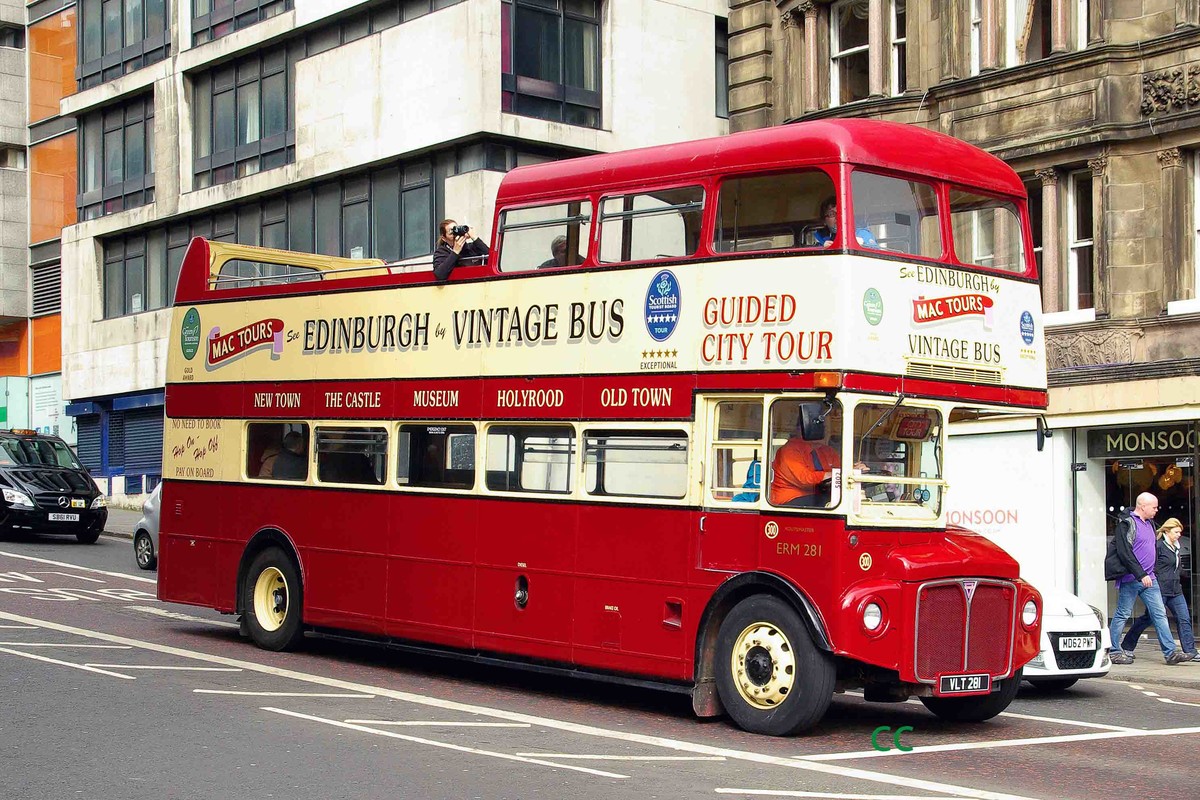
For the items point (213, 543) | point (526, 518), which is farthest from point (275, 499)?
point (526, 518)

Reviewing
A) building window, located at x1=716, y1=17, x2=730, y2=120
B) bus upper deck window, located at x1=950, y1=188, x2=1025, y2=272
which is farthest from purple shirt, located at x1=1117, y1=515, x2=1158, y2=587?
building window, located at x1=716, y1=17, x2=730, y2=120

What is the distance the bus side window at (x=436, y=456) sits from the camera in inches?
570

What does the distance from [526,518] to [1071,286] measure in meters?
11.2

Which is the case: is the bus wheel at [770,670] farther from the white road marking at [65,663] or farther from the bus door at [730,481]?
the white road marking at [65,663]

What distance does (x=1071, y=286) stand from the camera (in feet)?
72.6

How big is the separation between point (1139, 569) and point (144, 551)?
1510 centimetres

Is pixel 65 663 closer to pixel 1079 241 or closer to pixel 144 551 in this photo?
pixel 144 551

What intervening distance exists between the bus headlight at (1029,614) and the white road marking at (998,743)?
86cm

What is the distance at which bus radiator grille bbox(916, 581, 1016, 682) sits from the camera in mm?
11609

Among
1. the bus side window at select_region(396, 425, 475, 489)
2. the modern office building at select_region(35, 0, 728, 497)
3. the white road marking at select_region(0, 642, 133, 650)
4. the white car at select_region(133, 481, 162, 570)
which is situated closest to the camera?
the bus side window at select_region(396, 425, 475, 489)

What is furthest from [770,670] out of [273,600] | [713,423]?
[273,600]

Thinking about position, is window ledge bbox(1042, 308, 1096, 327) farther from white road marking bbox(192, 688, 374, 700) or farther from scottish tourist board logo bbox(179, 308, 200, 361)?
white road marking bbox(192, 688, 374, 700)

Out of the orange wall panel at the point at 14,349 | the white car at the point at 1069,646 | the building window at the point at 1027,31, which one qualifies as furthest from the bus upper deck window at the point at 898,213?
the orange wall panel at the point at 14,349

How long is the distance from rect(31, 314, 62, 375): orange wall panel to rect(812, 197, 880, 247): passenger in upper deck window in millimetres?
38005
